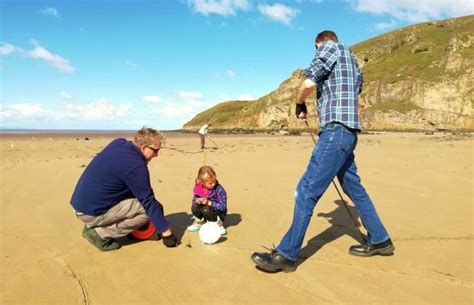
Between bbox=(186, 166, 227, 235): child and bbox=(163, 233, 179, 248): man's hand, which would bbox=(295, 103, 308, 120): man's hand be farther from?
bbox=(163, 233, 179, 248): man's hand

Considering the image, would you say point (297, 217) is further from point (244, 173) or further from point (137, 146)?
point (244, 173)

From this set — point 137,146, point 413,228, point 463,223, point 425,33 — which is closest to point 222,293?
point 137,146

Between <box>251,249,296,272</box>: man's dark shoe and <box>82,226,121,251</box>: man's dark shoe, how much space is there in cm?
161

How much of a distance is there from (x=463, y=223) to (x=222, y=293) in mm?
3596

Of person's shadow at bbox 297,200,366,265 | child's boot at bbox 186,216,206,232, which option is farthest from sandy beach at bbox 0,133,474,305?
child's boot at bbox 186,216,206,232

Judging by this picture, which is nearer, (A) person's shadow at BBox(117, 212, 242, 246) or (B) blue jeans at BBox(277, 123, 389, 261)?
(B) blue jeans at BBox(277, 123, 389, 261)

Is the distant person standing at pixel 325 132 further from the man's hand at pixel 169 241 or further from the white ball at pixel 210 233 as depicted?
the man's hand at pixel 169 241

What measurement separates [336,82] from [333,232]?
205 cm

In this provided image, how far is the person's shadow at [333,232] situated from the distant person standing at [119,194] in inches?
55.6

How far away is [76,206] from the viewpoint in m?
4.25

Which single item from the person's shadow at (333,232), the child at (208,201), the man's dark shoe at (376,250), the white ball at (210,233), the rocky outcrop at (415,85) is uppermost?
the rocky outcrop at (415,85)

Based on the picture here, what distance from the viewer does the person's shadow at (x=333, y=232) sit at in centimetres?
423

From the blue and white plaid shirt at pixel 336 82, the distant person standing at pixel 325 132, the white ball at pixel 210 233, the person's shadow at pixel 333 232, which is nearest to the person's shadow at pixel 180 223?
the white ball at pixel 210 233

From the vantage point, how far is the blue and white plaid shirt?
3.64 metres
